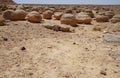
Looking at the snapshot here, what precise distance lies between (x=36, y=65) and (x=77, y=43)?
283cm

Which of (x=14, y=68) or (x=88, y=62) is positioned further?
(x=88, y=62)

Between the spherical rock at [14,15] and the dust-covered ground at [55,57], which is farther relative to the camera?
the spherical rock at [14,15]

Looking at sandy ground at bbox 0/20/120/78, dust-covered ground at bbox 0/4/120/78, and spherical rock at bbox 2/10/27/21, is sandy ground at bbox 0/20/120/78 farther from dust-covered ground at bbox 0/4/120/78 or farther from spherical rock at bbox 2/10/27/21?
spherical rock at bbox 2/10/27/21

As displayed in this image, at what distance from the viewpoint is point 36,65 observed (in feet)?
18.3

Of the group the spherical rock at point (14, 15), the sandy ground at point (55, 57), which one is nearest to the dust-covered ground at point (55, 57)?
the sandy ground at point (55, 57)

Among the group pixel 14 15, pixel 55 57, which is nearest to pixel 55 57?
pixel 55 57

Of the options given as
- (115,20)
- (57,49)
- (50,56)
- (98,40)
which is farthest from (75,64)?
(115,20)

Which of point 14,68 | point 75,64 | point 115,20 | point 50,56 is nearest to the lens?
point 14,68

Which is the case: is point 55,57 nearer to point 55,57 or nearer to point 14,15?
point 55,57

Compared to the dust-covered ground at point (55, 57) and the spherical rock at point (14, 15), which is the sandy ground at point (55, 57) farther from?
the spherical rock at point (14, 15)

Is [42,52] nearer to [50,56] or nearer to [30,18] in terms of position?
[50,56]

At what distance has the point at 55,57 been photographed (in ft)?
20.5

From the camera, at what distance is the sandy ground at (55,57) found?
5.26m

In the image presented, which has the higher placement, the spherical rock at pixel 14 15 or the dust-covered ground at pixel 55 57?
the dust-covered ground at pixel 55 57
